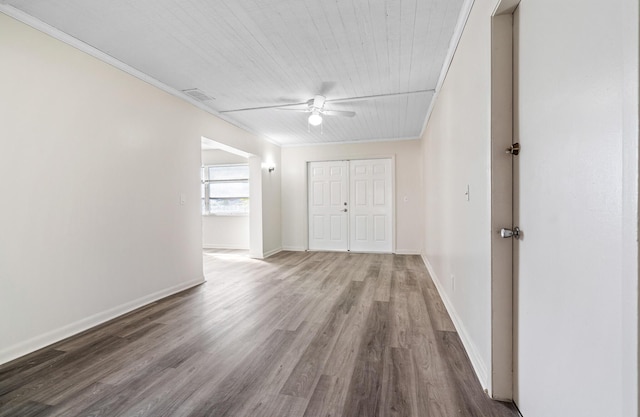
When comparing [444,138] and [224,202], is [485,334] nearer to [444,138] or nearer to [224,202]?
[444,138]

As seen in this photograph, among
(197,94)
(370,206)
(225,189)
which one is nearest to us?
(197,94)

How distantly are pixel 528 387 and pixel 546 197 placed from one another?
2.89 feet

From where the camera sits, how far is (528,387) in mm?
1272

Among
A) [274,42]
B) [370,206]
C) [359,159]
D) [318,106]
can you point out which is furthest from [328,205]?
[274,42]

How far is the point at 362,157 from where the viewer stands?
233 inches

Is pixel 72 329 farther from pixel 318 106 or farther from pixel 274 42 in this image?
pixel 318 106

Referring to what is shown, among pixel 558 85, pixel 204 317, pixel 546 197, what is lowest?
pixel 204 317

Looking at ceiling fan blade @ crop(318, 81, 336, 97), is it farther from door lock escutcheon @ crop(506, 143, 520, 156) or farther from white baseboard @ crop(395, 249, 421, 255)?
white baseboard @ crop(395, 249, 421, 255)

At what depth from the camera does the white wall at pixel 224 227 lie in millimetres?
6516

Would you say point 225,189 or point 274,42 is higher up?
point 274,42

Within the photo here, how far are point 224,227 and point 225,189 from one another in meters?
0.91

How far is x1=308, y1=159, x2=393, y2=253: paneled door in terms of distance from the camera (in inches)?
231

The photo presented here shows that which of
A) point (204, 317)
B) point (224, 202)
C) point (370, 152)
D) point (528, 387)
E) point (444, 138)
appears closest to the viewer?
point (528, 387)

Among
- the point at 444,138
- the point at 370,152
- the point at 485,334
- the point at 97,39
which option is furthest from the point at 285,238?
the point at 485,334
